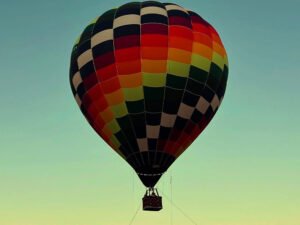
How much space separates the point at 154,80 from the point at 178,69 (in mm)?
1346

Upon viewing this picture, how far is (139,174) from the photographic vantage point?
2748 centimetres

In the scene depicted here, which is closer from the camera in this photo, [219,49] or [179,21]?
[179,21]

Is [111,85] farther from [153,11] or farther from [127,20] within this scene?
[153,11]

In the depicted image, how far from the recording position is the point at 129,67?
27.5m

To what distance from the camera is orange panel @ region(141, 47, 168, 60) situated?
27.5 metres

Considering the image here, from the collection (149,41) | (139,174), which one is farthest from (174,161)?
(149,41)

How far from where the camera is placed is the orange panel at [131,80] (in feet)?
89.7

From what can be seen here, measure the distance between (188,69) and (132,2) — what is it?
532 centimetres

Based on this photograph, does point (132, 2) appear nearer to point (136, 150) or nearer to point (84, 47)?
point (84, 47)

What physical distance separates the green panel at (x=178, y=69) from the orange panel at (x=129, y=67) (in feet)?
5.07

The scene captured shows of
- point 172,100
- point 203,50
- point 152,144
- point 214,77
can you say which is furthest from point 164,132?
point 203,50

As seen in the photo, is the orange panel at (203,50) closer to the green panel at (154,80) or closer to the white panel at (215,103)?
the white panel at (215,103)

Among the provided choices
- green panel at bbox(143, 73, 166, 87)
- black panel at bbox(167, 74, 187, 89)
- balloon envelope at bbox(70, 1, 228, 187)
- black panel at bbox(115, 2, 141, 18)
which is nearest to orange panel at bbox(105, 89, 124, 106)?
balloon envelope at bbox(70, 1, 228, 187)

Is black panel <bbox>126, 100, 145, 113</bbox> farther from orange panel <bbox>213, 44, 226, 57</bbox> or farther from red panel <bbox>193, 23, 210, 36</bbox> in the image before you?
orange panel <bbox>213, 44, 226, 57</bbox>
